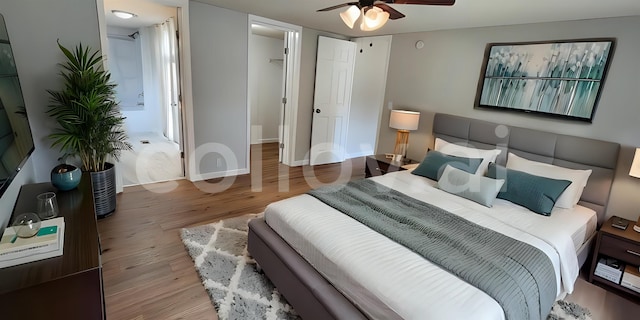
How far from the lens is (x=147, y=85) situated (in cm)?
669

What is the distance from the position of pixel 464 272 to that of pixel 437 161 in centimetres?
172

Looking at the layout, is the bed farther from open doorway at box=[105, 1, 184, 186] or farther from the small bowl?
open doorway at box=[105, 1, 184, 186]

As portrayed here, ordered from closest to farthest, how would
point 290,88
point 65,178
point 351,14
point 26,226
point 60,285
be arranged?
point 60,285, point 26,226, point 65,178, point 351,14, point 290,88

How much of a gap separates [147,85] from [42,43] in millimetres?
4270

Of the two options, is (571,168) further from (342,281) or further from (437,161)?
(342,281)

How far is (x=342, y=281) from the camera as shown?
5.33ft

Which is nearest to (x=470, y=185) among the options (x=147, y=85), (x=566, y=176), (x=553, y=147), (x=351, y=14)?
(x=566, y=176)

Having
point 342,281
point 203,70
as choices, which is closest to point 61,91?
point 203,70

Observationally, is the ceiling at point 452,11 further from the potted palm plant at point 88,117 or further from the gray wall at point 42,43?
the potted palm plant at point 88,117

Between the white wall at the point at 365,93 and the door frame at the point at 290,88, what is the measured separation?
1.23 meters

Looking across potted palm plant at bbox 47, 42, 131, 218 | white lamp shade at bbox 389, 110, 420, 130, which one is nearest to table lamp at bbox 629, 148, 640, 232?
white lamp shade at bbox 389, 110, 420, 130

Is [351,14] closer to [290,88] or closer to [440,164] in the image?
[440,164]

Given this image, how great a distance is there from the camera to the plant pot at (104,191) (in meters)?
2.85

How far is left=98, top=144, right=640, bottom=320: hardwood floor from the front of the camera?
1.98 m
